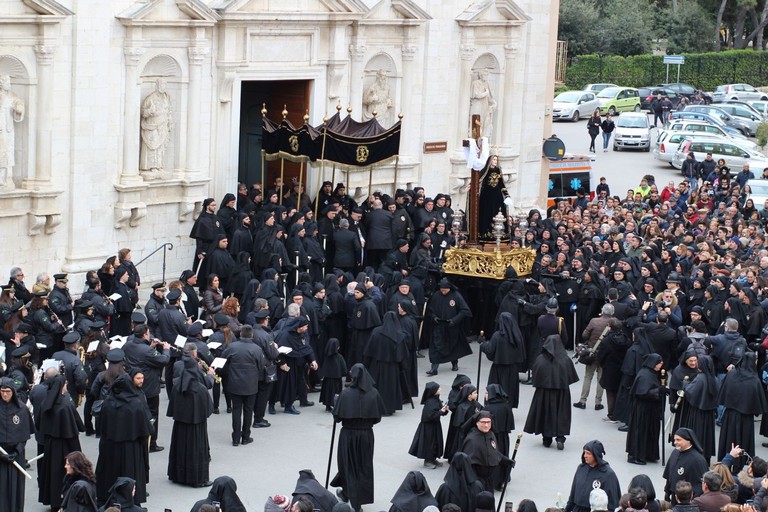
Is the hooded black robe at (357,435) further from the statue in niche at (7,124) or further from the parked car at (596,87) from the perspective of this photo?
the parked car at (596,87)

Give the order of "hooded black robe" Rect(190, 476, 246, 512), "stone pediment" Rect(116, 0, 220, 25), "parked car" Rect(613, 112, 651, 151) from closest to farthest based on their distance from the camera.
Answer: "hooded black robe" Rect(190, 476, 246, 512) → "stone pediment" Rect(116, 0, 220, 25) → "parked car" Rect(613, 112, 651, 151)

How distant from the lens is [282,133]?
27.0 metres

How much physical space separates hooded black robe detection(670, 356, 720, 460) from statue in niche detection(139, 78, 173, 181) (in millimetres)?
10152

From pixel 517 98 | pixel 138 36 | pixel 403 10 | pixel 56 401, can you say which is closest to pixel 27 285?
pixel 138 36

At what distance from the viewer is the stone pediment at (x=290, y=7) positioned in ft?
87.8

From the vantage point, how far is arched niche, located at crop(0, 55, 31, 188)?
79.6 feet

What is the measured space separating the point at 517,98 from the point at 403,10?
396 cm

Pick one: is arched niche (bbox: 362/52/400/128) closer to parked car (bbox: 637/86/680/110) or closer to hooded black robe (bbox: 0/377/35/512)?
hooded black robe (bbox: 0/377/35/512)

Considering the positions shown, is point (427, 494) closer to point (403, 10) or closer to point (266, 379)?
point (266, 379)

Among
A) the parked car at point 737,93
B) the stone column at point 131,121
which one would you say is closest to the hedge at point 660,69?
the parked car at point 737,93

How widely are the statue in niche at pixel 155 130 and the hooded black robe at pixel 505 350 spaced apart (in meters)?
7.26

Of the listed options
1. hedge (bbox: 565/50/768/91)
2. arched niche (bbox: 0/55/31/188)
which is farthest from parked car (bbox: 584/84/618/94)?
arched niche (bbox: 0/55/31/188)

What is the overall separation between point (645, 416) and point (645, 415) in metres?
A: 0.02

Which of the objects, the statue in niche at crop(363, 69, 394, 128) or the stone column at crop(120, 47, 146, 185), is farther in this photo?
the statue in niche at crop(363, 69, 394, 128)
